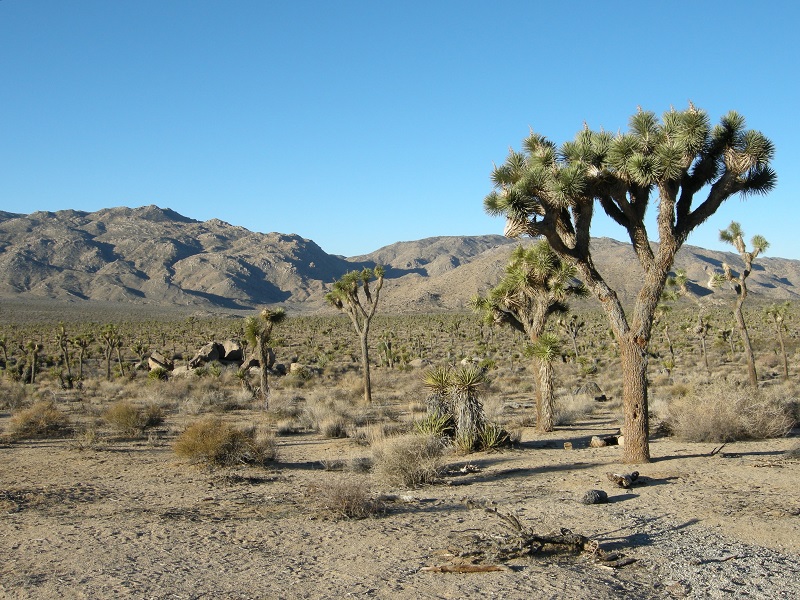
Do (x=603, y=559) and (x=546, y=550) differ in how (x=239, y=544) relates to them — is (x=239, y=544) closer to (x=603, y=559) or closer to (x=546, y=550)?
(x=546, y=550)

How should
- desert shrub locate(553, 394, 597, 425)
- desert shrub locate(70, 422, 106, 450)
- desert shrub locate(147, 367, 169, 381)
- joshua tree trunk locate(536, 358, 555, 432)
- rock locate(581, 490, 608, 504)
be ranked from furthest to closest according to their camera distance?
desert shrub locate(147, 367, 169, 381) < desert shrub locate(553, 394, 597, 425) < joshua tree trunk locate(536, 358, 555, 432) < desert shrub locate(70, 422, 106, 450) < rock locate(581, 490, 608, 504)

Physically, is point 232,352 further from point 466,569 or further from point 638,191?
point 466,569

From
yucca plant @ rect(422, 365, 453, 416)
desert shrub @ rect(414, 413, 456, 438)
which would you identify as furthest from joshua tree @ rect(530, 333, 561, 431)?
desert shrub @ rect(414, 413, 456, 438)

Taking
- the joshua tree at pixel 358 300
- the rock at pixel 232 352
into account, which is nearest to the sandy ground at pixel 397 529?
the joshua tree at pixel 358 300

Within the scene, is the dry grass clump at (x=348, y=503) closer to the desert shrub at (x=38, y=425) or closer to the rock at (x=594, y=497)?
the rock at (x=594, y=497)

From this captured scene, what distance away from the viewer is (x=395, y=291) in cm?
13512

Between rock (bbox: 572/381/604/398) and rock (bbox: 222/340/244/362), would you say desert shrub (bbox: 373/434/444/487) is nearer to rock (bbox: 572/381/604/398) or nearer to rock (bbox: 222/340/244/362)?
rock (bbox: 572/381/604/398)

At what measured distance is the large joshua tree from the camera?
11.0 m

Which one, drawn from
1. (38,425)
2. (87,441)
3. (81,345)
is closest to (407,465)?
(87,441)

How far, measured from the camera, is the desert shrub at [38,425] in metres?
17.0

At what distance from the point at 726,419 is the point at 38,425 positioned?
51.8 feet

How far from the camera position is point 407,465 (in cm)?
1086

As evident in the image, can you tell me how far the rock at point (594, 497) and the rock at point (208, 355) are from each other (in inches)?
1206

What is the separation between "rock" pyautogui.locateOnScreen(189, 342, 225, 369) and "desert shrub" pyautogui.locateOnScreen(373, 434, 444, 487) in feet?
91.0
